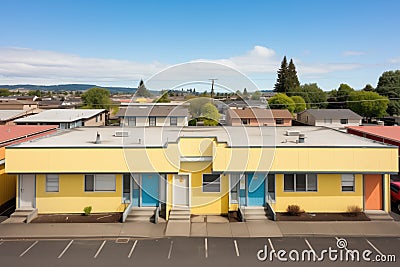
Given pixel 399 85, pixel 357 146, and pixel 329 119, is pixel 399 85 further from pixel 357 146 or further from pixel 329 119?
pixel 357 146

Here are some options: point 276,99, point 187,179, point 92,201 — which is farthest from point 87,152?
point 276,99

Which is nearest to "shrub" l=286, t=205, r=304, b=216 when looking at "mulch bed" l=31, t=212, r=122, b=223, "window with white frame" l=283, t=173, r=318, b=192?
"window with white frame" l=283, t=173, r=318, b=192

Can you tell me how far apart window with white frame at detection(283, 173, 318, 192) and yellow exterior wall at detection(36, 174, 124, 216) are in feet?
24.7

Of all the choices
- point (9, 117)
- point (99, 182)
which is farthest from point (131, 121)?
point (99, 182)

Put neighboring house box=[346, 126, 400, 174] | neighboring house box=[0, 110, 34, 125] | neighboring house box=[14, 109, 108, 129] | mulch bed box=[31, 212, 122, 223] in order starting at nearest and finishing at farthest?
1. mulch bed box=[31, 212, 122, 223]
2. neighboring house box=[346, 126, 400, 174]
3. neighboring house box=[14, 109, 108, 129]
4. neighboring house box=[0, 110, 34, 125]

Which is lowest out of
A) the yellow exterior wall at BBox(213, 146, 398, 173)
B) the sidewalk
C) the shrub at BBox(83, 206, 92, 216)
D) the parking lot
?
the parking lot

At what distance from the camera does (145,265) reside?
37.7 feet

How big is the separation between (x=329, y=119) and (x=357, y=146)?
139 feet

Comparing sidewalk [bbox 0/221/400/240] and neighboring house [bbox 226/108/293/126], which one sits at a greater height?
neighboring house [bbox 226/108/293/126]

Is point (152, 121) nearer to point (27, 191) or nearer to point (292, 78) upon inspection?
point (27, 191)

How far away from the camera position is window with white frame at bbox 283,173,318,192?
1656 centimetres

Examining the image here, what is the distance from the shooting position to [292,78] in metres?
87.2

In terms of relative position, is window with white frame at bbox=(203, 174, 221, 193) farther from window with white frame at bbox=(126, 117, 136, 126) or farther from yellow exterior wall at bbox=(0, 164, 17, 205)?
window with white frame at bbox=(126, 117, 136, 126)

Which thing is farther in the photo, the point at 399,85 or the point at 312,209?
the point at 399,85
